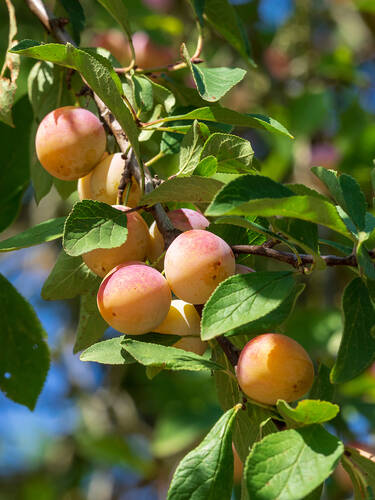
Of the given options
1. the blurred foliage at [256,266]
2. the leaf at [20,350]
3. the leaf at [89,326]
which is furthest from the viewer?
the blurred foliage at [256,266]

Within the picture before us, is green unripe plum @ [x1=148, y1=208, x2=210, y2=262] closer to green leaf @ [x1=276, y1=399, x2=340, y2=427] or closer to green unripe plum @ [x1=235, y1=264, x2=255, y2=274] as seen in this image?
green unripe plum @ [x1=235, y1=264, x2=255, y2=274]

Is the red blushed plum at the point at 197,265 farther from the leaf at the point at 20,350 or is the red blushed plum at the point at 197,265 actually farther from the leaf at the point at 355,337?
the leaf at the point at 20,350

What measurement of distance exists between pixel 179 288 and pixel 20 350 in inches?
16.8

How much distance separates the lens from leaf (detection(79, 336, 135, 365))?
649 mm

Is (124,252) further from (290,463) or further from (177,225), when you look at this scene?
(290,463)

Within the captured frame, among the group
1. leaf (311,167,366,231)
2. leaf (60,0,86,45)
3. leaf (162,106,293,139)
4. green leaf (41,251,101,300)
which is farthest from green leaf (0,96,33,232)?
leaf (311,167,366,231)

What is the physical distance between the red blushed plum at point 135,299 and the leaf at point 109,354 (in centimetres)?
2

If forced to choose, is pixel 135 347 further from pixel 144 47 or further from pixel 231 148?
pixel 144 47

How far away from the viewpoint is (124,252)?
704 mm

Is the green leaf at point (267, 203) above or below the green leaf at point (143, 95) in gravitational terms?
above

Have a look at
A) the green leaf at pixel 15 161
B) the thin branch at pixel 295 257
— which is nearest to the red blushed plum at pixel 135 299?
the thin branch at pixel 295 257

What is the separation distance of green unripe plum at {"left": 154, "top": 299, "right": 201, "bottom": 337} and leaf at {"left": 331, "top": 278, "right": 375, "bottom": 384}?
0.16 meters

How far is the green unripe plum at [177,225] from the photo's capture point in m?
0.74

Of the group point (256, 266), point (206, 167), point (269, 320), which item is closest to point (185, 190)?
point (206, 167)
